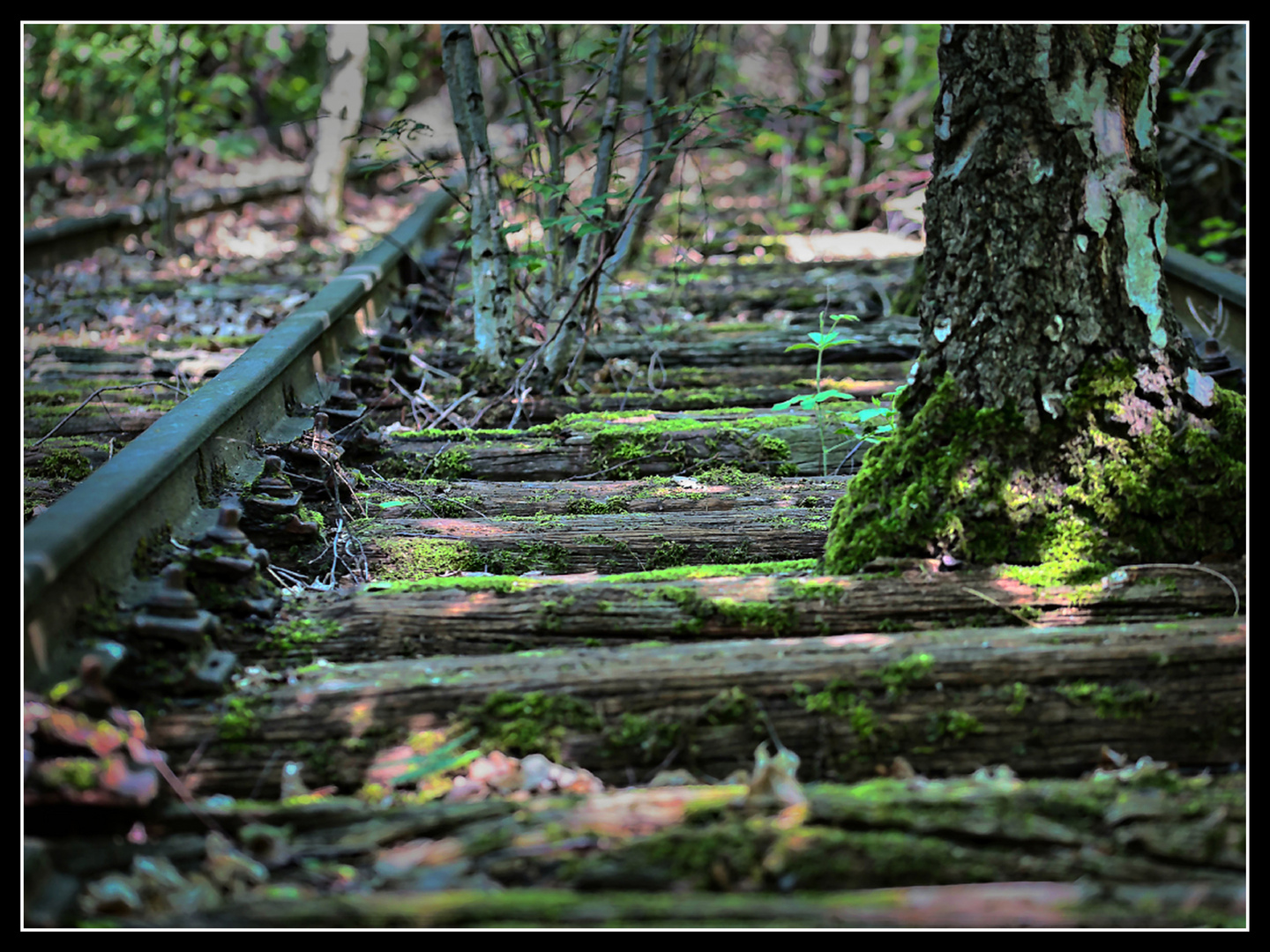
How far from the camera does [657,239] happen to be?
919cm

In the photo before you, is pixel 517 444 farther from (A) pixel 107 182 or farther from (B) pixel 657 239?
(A) pixel 107 182

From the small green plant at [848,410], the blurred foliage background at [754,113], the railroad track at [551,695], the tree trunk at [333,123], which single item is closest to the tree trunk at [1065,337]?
the railroad track at [551,695]

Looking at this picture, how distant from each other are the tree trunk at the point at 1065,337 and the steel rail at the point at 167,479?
5.90 feet

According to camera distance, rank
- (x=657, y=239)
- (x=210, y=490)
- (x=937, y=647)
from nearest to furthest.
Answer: (x=937, y=647) → (x=210, y=490) → (x=657, y=239)

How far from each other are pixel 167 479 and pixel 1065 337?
2.29 m

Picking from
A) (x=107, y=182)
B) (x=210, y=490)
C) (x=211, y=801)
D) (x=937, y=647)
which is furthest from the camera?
(x=107, y=182)

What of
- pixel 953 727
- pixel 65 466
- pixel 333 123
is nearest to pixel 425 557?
pixel 65 466

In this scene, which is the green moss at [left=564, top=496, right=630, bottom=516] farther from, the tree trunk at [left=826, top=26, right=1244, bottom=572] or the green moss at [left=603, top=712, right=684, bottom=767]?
the green moss at [left=603, top=712, right=684, bottom=767]

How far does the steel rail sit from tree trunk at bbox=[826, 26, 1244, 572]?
5.90 ft

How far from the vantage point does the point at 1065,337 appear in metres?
2.56

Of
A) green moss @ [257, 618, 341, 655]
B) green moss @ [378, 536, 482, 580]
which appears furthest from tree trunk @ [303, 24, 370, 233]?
green moss @ [257, 618, 341, 655]

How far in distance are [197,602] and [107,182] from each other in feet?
45.0

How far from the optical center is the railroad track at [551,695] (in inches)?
71.0
